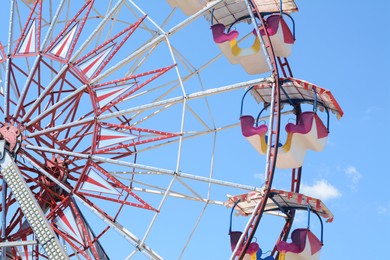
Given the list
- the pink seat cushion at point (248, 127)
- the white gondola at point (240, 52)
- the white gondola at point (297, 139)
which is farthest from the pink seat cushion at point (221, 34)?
the white gondola at point (297, 139)

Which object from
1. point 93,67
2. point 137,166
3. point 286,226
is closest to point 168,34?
point 93,67

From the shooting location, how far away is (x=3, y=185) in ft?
74.0

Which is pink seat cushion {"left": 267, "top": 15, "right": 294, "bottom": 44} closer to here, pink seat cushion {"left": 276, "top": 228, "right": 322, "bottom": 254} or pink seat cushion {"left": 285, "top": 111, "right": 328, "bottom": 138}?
pink seat cushion {"left": 285, "top": 111, "right": 328, "bottom": 138}

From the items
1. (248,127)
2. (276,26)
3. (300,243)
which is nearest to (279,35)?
(276,26)

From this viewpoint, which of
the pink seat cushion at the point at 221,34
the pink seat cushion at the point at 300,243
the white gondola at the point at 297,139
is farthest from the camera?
the pink seat cushion at the point at 221,34

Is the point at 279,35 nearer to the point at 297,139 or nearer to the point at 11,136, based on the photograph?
the point at 297,139

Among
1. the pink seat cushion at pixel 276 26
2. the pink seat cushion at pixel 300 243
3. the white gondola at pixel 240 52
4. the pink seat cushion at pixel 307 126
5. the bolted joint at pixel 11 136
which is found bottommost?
the bolted joint at pixel 11 136

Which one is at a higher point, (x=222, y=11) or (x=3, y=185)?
(x=222, y=11)

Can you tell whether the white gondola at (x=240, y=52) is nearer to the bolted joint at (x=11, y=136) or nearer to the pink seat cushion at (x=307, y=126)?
the pink seat cushion at (x=307, y=126)

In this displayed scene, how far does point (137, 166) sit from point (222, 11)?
16.3 feet

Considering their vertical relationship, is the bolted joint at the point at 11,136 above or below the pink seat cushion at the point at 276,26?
below

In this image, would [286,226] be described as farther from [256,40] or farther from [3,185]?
[3,185]

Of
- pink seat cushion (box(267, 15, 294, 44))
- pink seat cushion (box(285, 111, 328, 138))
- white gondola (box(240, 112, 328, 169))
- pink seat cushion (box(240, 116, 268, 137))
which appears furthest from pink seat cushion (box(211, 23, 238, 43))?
pink seat cushion (box(285, 111, 328, 138))

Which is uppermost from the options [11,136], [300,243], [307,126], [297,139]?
[307,126]
